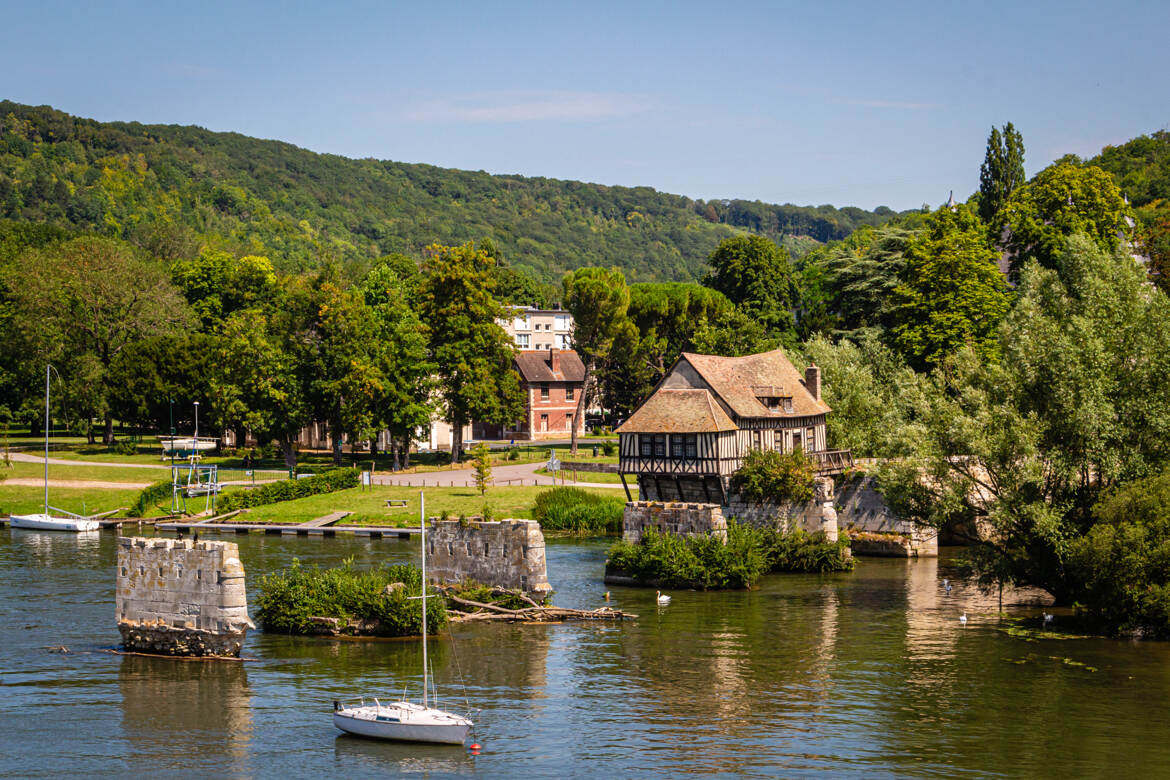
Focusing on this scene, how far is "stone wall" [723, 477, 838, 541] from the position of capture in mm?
54844

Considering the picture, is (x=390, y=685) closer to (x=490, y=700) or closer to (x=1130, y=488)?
(x=490, y=700)

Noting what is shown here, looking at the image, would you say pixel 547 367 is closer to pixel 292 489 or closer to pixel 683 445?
pixel 292 489

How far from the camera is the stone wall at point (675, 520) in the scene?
165 ft

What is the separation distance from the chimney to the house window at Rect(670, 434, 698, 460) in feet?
34.4

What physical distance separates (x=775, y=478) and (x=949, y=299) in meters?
29.9

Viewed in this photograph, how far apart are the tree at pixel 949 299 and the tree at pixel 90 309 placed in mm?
64924

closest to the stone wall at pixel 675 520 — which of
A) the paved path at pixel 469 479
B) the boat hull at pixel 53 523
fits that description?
the paved path at pixel 469 479

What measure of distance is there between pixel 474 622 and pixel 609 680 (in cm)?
893

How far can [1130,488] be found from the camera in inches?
1550

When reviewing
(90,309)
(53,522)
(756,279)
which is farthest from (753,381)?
(90,309)

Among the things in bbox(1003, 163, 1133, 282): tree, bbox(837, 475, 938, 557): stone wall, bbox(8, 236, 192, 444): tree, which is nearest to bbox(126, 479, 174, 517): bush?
bbox(8, 236, 192, 444): tree

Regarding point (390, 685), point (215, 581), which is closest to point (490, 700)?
point (390, 685)

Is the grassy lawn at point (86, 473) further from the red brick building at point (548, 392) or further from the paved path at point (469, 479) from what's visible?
the red brick building at point (548, 392)

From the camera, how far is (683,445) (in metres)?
55.7
